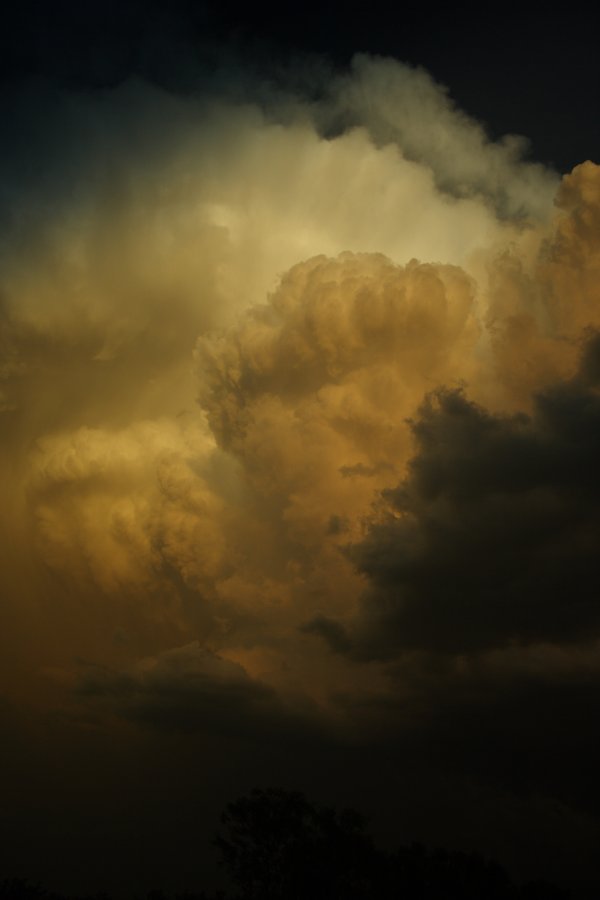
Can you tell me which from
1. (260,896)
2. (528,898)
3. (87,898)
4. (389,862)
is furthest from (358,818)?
(87,898)

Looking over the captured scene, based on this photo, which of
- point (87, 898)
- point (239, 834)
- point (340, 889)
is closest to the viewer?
point (340, 889)

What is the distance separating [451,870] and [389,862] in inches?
219

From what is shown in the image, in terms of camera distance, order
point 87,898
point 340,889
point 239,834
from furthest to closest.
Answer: point 87,898
point 239,834
point 340,889

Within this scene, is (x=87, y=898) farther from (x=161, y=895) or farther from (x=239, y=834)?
(x=239, y=834)

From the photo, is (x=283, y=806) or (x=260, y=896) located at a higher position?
(x=283, y=806)

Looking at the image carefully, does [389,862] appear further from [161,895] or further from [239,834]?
[161,895]

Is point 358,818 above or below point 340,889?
above

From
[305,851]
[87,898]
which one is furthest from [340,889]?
[87,898]

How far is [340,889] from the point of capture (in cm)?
7462

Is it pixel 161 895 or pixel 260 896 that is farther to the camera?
pixel 161 895

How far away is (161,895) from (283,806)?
1435 cm

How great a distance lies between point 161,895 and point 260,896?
11428 mm

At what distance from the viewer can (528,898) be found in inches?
3095

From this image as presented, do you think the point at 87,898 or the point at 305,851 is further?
the point at 87,898
